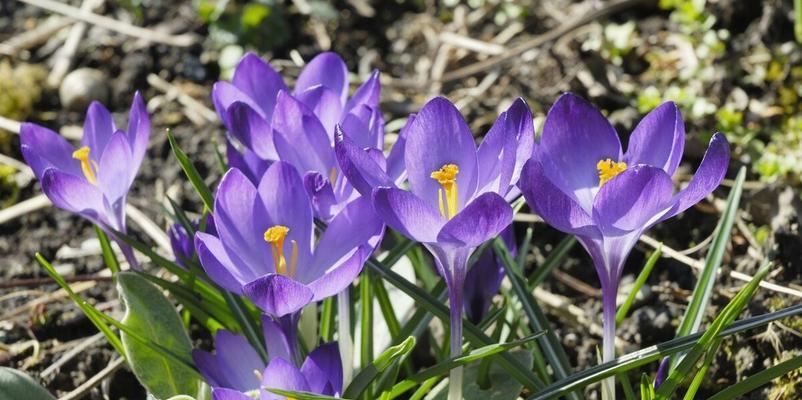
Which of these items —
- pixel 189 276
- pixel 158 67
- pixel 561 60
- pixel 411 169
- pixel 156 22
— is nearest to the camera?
pixel 411 169

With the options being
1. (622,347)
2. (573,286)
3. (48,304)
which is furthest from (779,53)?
(48,304)

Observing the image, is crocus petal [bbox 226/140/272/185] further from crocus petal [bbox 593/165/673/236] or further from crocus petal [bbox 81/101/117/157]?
crocus petal [bbox 593/165/673/236]

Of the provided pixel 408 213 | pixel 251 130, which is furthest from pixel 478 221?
pixel 251 130

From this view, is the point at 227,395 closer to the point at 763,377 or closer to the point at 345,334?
the point at 345,334

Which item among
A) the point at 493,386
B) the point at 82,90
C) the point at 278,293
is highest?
the point at 82,90

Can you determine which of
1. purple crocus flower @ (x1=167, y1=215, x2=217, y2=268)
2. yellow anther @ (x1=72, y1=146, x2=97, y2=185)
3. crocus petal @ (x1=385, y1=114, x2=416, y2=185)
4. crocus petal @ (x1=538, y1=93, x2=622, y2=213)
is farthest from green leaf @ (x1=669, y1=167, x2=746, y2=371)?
yellow anther @ (x1=72, y1=146, x2=97, y2=185)

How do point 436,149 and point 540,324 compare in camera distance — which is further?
point 540,324

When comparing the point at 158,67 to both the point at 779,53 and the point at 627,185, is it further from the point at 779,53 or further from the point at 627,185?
the point at 627,185

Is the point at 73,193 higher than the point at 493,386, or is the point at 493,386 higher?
the point at 73,193
